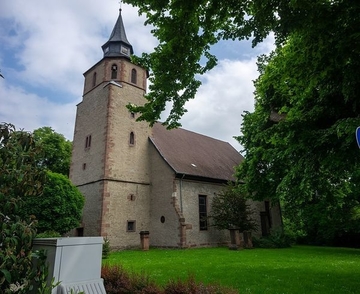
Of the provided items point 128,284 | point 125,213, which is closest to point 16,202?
point 128,284

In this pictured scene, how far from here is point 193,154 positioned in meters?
22.7

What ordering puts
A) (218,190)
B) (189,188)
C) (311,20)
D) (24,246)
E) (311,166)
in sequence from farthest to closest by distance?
(218,190)
(189,188)
(311,166)
(311,20)
(24,246)

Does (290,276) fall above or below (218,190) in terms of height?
below

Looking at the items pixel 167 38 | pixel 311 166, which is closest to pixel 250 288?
pixel 311 166

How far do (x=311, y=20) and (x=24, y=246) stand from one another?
5310 mm

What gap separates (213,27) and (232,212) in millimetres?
14648

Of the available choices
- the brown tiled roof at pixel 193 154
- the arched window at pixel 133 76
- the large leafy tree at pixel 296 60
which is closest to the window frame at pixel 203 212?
the brown tiled roof at pixel 193 154

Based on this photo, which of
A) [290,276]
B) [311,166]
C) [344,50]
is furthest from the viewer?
[290,276]

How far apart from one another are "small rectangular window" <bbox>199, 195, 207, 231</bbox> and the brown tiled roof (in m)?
1.69

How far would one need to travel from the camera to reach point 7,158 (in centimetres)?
336

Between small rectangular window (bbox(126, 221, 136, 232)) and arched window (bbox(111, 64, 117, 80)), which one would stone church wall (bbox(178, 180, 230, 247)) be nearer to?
small rectangular window (bbox(126, 221, 136, 232))

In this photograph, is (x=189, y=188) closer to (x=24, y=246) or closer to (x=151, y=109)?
(x=151, y=109)

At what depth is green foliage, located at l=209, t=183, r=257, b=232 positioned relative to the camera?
1797 centimetres

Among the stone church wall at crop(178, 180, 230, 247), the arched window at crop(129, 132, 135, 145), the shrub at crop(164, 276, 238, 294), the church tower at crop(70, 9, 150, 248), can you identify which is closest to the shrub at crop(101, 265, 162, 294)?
the shrub at crop(164, 276, 238, 294)
